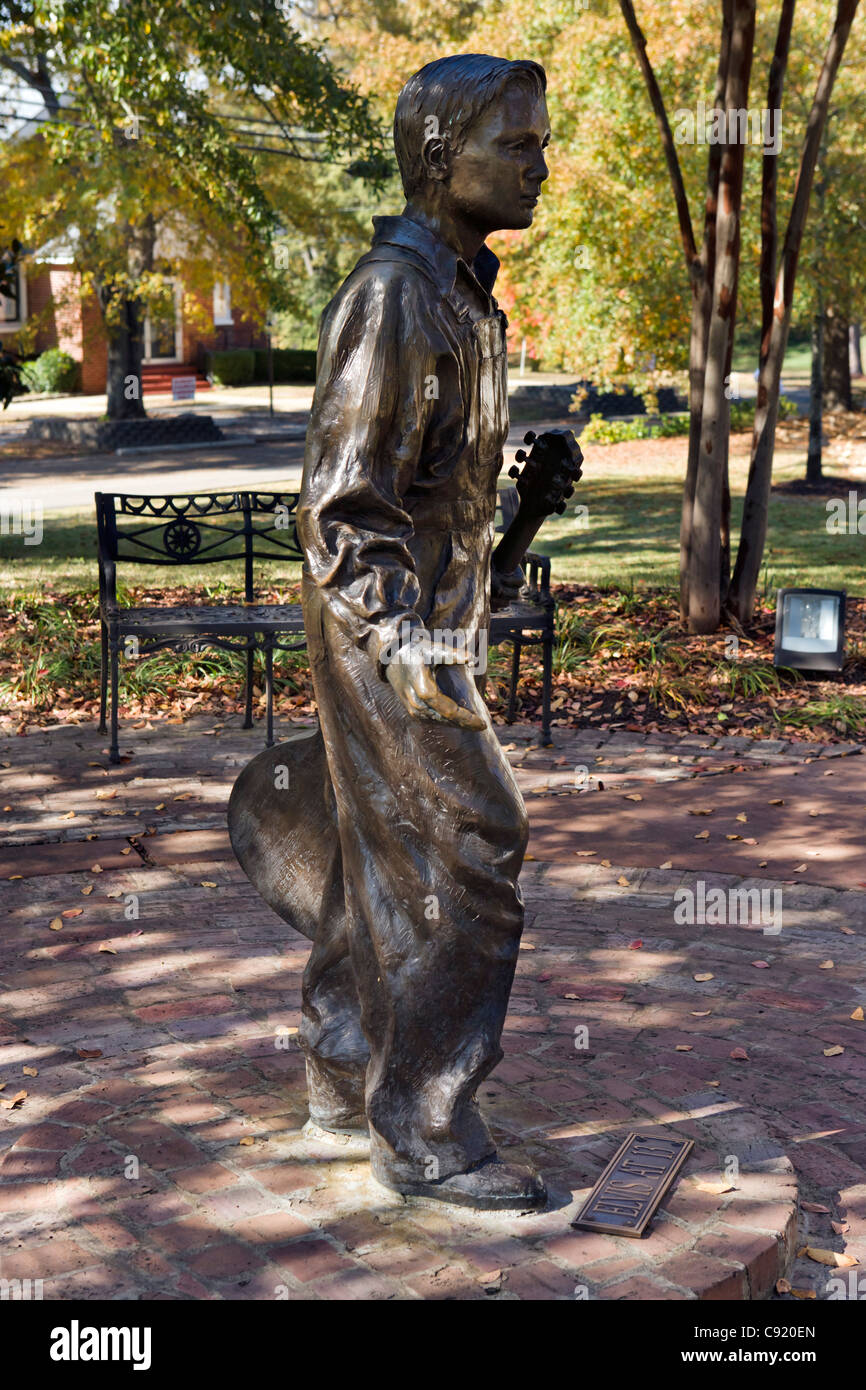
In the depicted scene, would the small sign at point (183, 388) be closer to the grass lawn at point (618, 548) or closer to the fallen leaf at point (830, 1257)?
the grass lawn at point (618, 548)

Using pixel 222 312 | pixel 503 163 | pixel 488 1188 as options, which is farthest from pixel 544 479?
pixel 222 312

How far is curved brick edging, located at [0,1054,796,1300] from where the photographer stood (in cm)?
307

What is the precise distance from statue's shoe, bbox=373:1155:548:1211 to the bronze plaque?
110 mm

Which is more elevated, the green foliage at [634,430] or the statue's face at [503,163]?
the statue's face at [503,163]

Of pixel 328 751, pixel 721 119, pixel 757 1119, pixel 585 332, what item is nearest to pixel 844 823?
pixel 757 1119

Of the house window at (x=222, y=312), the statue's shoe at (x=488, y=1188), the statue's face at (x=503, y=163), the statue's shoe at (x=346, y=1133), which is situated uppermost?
the house window at (x=222, y=312)

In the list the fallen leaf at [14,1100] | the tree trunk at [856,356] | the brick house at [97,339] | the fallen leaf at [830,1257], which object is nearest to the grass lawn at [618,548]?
the fallen leaf at [14,1100]

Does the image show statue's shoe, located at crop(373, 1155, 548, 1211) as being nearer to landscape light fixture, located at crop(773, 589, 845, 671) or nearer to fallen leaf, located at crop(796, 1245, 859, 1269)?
fallen leaf, located at crop(796, 1245, 859, 1269)

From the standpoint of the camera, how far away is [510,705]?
822 centimetres

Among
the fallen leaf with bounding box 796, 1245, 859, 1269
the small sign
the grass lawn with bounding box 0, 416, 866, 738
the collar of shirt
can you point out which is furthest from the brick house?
the fallen leaf with bounding box 796, 1245, 859, 1269

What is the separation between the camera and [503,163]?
3072mm

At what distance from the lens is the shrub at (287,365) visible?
1537 inches

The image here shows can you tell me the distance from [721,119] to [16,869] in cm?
634

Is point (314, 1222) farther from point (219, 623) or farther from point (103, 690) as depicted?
point (103, 690)
